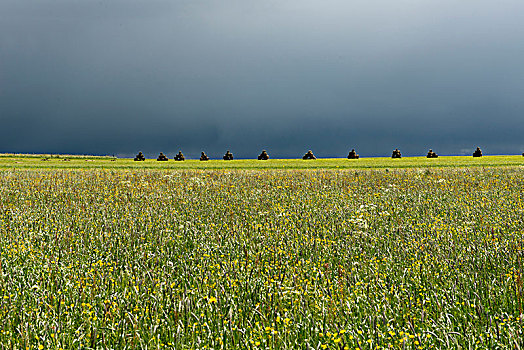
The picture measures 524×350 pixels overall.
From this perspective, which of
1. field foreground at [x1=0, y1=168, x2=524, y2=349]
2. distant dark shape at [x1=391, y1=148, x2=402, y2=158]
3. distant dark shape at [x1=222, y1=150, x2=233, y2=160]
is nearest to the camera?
field foreground at [x1=0, y1=168, x2=524, y2=349]

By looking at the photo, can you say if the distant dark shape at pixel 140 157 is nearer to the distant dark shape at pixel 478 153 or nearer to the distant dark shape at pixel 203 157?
the distant dark shape at pixel 203 157

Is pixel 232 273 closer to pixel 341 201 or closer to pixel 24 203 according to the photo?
pixel 341 201

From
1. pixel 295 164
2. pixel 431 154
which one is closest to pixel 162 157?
pixel 295 164

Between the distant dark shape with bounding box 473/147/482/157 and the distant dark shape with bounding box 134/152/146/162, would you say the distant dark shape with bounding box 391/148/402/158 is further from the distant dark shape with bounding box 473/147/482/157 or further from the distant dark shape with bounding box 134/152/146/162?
the distant dark shape with bounding box 134/152/146/162

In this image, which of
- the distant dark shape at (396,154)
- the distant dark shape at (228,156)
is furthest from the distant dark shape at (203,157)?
the distant dark shape at (396,154)

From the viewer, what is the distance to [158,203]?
10.1 m

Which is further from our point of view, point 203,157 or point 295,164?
point 203,157

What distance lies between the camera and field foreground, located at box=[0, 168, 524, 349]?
3.11 metres

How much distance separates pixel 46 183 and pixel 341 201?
1323 cm

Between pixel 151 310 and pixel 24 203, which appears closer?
pixel 151 310

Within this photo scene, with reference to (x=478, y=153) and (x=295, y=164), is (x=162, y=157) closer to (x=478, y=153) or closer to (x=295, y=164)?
(x=295, y=164)

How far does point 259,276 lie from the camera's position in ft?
14.1

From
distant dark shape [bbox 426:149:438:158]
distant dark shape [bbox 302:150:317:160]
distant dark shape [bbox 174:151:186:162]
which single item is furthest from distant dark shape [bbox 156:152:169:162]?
distant dark shape [bbox 426:149:438:158]

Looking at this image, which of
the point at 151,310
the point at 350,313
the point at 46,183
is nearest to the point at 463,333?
the point at 350,313
